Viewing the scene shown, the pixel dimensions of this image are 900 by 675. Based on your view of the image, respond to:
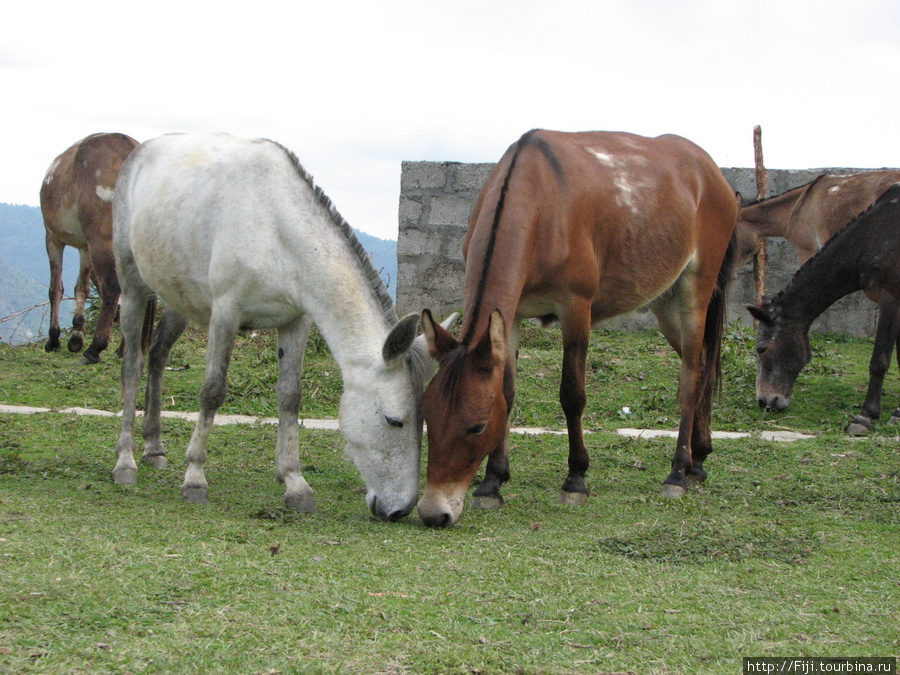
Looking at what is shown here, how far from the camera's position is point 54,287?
10250mm

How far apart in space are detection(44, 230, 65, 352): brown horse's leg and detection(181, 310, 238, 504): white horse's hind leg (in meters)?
6.27

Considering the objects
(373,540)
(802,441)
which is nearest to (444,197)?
(802,441)

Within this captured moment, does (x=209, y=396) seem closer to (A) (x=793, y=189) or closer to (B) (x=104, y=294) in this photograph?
(B) (x=104, y=294)

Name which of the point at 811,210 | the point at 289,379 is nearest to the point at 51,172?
the point at 289,379

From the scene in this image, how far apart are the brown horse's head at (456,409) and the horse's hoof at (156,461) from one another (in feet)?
6.81

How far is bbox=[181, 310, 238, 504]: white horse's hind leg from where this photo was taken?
14.6 feet

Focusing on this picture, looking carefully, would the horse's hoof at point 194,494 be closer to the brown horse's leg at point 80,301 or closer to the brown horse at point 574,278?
the brown horse at point 574,278

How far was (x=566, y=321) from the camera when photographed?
4754 mm

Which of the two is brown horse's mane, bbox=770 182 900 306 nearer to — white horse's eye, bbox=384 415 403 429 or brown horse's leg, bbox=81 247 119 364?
white horse's eye, bbox=384 415 403 429

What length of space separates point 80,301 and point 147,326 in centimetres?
491

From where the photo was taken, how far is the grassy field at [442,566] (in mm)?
2510

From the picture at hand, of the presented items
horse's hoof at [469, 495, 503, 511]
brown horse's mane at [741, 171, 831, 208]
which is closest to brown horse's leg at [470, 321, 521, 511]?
horse's hoof at [469, 495, 503, 511]

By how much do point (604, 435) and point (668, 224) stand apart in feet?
7.02

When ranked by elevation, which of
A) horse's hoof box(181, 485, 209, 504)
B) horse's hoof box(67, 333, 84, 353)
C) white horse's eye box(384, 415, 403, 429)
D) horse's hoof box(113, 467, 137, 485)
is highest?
white horse's eye box(384, 415, 403, 429)
